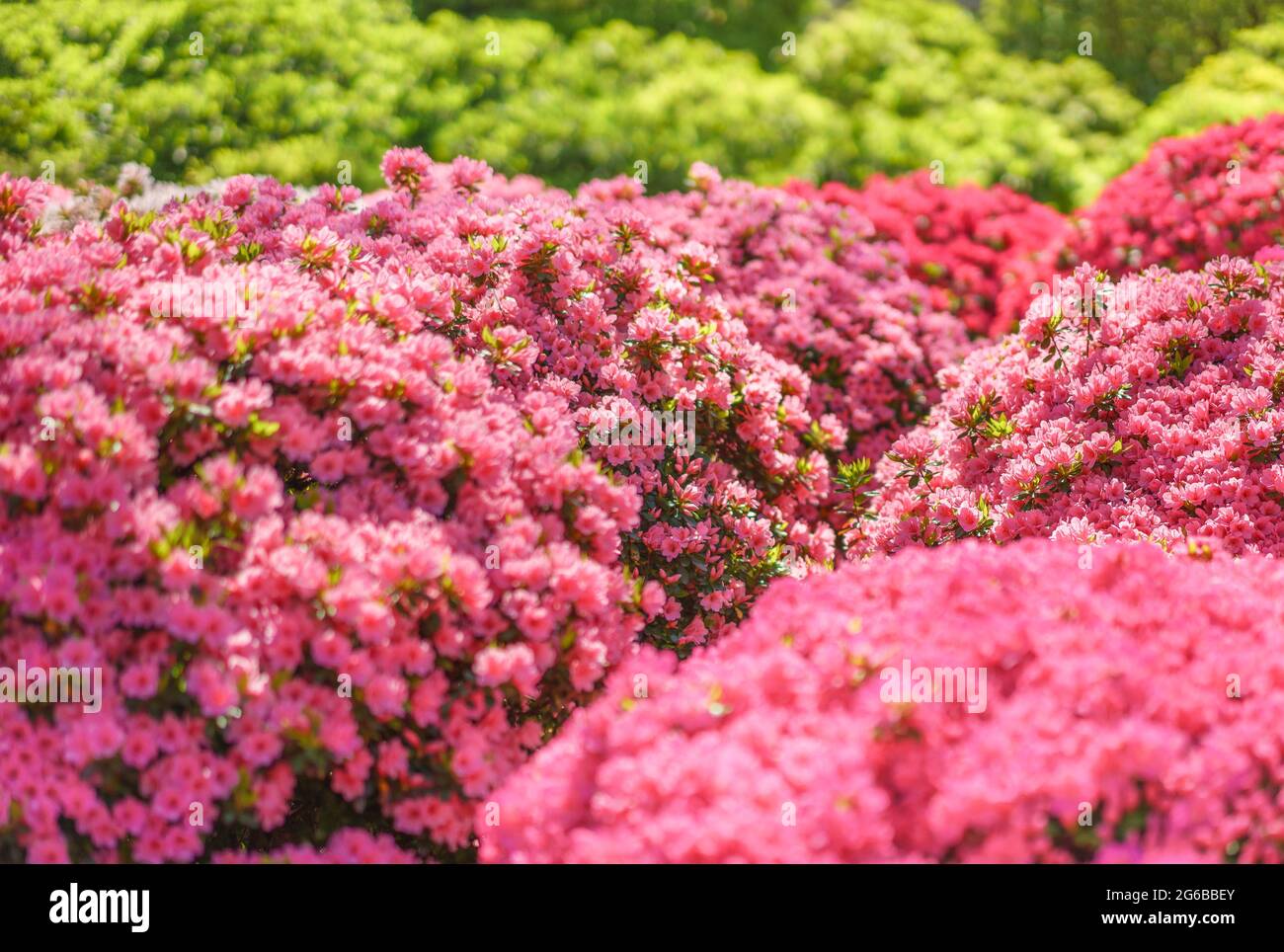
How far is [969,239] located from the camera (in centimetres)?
764

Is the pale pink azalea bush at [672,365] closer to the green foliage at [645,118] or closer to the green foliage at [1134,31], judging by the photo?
the green foliage at [645,118]

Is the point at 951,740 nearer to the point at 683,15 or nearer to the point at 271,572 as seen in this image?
the point at 271,572

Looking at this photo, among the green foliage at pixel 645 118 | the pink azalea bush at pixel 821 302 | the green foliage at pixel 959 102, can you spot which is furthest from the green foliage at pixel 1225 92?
the pink azalea bush at pixel 821 302

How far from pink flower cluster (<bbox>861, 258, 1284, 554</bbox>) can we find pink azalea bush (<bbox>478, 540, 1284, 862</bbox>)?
4.02 feet

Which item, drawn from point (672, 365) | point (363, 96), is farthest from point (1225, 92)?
point (672, 365)

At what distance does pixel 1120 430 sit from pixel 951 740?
8.09 ft

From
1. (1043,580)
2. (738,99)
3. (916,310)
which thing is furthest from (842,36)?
(1043,580)

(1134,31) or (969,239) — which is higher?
(1134,31)

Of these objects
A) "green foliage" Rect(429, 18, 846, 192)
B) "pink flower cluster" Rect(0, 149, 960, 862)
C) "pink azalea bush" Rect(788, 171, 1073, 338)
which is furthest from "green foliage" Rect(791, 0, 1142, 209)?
"pink flower cluster" Rect(0, 149, 960, 862)

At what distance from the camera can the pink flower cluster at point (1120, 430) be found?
4.05 m

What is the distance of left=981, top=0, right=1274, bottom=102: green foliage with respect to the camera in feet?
36.7

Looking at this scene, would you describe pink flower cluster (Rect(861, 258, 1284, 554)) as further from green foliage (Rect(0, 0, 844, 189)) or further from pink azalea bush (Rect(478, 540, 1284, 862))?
green foliage (Rect(0, 0, 844, 189))
